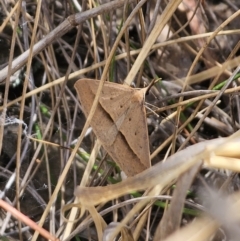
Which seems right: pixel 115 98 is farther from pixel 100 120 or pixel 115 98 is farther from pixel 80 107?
pixel 80 107

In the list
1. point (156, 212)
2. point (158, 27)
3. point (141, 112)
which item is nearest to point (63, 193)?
point (156, 212)

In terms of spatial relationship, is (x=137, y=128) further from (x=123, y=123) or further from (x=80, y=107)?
(x=80, y=107)

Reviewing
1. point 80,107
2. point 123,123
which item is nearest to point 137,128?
point 123,123

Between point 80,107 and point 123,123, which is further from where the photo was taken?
point 80,107

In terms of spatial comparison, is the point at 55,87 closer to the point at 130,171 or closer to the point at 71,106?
the point at 71,106

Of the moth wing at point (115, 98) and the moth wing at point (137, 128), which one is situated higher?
the moth wing at point (115, 98)

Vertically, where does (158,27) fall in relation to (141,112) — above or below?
above

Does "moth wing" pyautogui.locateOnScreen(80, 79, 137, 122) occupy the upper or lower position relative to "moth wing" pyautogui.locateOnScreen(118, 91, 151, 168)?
upper

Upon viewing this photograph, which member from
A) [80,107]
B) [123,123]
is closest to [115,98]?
[123,123]
